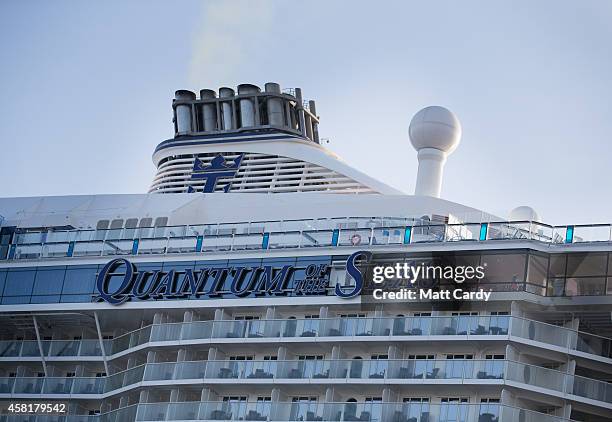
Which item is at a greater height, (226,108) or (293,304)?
(226,108)

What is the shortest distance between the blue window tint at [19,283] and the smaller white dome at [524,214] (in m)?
22.6

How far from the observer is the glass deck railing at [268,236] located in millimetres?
63000

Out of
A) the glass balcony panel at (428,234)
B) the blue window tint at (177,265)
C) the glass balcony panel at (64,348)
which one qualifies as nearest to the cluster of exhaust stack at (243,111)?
A: the blue window tint at (177,265)

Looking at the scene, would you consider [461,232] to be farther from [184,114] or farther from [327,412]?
[184,114]

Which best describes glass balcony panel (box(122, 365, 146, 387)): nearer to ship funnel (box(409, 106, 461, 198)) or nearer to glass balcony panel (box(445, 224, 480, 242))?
glass balcony panel (box(445, 224, 480, 242))

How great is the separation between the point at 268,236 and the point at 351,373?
26.7ft

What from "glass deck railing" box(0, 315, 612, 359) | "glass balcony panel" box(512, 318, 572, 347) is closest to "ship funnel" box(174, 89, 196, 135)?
"glass deck railing" box(0, 315, 612, 359)

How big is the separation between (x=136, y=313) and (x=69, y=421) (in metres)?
5.93

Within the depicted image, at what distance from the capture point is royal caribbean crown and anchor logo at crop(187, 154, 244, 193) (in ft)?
267

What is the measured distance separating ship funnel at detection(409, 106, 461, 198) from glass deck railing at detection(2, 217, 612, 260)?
5901mm

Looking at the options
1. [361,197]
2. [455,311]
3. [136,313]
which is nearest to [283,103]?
[361,197]

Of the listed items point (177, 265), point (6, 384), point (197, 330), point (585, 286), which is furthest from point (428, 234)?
point (6, 384)

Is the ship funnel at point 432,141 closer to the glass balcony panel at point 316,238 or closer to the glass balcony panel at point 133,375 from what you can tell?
the glass balcony panel at point 316,238

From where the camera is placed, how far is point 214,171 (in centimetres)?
8225
